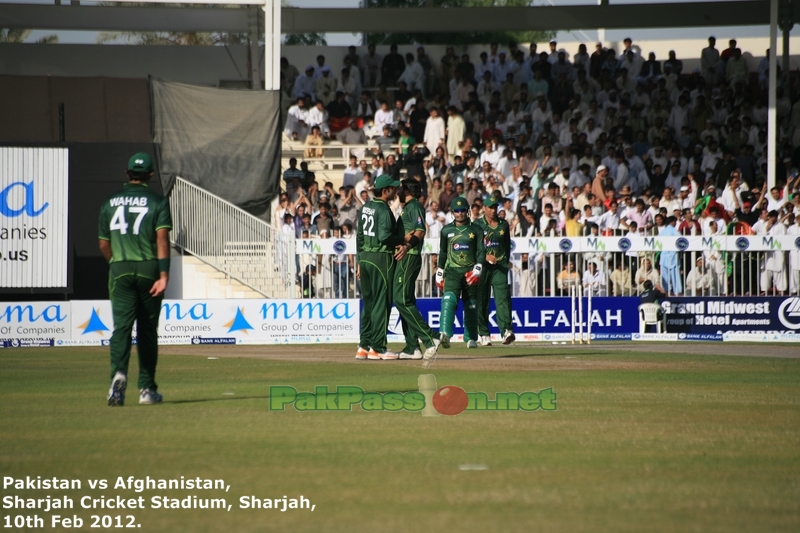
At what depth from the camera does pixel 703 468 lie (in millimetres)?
6637

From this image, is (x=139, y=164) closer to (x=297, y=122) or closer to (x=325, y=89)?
(x=297, y=122)

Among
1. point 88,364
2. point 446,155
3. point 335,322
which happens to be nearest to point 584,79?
point 446,155

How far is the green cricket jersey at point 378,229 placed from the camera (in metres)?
14.5

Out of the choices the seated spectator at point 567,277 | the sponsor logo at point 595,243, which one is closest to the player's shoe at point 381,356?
the seated spectator at point 567,277

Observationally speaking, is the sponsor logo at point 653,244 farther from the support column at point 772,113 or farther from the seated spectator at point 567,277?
the support column at point 772,113

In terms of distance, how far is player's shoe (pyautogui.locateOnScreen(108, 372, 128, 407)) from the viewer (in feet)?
31.6

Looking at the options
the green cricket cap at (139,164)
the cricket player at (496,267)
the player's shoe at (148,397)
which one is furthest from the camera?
the cricket player at (496,267)

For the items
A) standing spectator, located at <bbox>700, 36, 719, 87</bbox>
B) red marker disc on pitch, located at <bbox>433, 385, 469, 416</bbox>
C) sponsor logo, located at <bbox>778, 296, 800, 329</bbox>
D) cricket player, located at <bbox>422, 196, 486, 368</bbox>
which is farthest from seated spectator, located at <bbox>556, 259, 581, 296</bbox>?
red marker disc on pitch, located at <bbox>433, 385, 469, 416</bbox>

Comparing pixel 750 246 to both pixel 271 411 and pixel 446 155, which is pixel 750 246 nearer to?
pixel 446 155

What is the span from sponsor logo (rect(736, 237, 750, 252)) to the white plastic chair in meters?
1.96

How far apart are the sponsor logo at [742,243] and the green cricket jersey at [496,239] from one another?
554cm

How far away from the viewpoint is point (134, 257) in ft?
31.3

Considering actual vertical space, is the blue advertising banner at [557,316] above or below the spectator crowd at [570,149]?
below

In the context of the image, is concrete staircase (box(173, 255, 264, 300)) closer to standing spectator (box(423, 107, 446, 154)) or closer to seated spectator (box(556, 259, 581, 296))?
seated spectator (box(556, 259, 581, 296))
